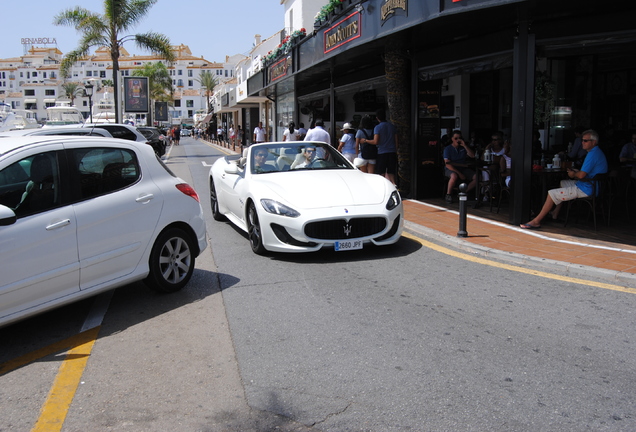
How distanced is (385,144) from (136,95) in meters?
35.1

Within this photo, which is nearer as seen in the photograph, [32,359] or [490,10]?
[32,359]

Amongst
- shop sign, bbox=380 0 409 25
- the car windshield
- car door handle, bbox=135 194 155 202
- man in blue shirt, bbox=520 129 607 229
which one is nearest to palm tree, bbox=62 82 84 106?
shop sign, bbox=380 0 409 25

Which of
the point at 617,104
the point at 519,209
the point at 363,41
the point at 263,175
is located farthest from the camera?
the point at 617,104

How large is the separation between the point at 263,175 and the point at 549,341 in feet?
15.8

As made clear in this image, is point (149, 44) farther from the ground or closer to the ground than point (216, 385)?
farther from the ground

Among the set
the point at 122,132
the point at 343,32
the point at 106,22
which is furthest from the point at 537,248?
the point at 106,22

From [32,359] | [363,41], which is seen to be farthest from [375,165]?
[32,359]

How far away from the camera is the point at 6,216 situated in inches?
167

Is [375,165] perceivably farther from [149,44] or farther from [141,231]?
[149,44]

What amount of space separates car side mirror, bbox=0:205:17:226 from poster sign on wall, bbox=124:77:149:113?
4067 cm

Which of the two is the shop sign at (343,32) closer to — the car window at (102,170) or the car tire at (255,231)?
the car tire at (255,231)

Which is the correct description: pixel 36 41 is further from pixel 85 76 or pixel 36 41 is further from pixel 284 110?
pixel 284 110

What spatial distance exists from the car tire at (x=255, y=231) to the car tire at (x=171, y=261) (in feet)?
4.68

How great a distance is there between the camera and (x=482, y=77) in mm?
16906
